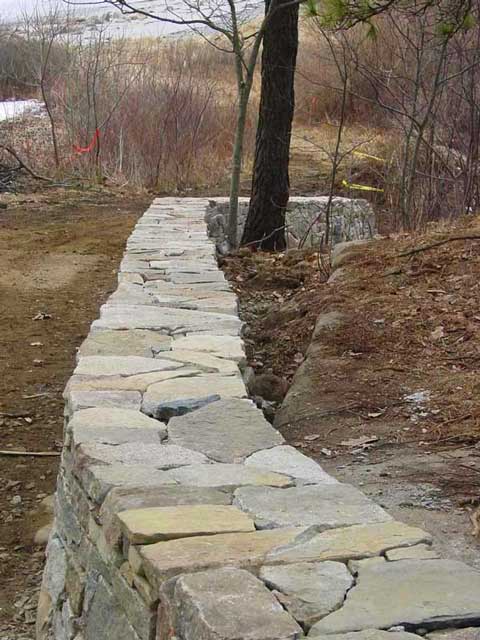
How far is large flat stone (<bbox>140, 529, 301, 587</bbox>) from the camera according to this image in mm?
2020

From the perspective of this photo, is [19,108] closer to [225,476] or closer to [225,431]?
[225,431]

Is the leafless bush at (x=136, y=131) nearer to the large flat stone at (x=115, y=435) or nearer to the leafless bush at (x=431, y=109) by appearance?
the leafless bush at (x=431, y=109)

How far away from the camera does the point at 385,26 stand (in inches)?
550

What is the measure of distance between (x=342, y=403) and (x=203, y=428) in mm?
1306

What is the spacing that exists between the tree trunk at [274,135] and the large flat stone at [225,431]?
19.4 ft

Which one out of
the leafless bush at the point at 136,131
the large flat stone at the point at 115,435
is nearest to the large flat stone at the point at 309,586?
the large flat stone at the point at 115,435

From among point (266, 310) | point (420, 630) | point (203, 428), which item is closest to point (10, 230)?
point (266, 310)

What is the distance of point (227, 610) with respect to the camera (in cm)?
180

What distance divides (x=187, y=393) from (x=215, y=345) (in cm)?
72

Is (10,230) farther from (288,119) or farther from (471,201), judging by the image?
(471,201)

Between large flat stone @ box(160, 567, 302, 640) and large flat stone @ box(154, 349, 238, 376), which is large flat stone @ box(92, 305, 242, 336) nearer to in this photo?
large flat stone @ box(154, 349, 238, 376)

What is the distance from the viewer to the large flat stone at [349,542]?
2107 millimetres

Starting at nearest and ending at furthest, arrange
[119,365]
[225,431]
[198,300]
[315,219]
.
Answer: [225,431], [119,365], [198,300], [315,219]

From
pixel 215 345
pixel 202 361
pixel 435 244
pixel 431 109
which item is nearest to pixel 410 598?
pixel 202 361
